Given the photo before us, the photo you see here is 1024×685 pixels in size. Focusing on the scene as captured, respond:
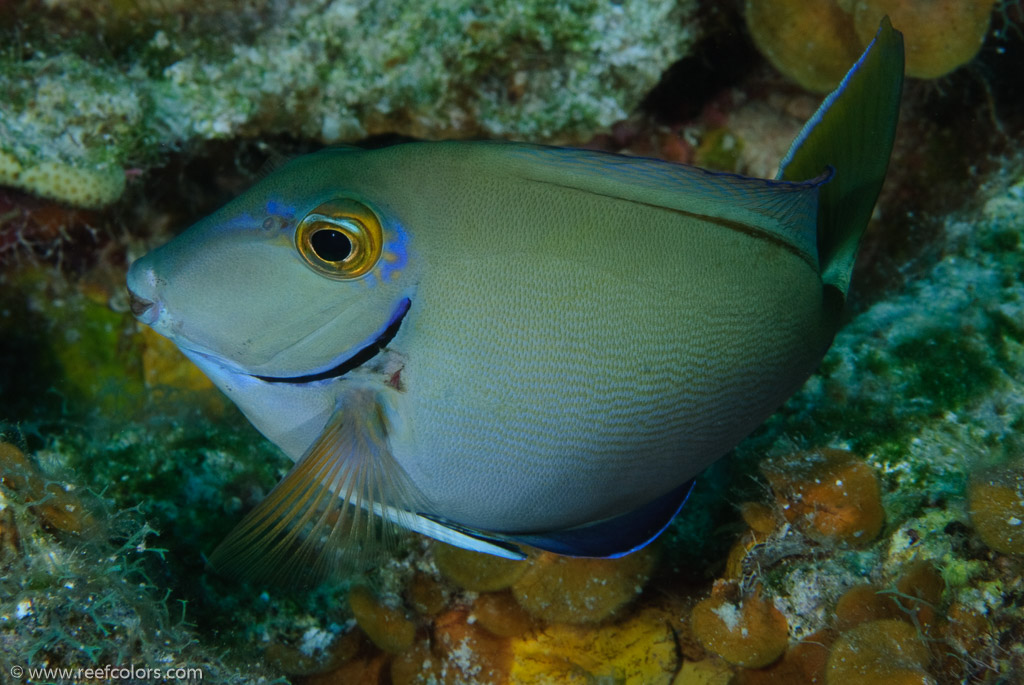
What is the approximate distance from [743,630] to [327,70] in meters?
3.19

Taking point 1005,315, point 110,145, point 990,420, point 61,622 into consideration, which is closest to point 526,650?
point 61,622

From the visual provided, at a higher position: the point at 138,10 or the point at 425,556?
the point at 138,10

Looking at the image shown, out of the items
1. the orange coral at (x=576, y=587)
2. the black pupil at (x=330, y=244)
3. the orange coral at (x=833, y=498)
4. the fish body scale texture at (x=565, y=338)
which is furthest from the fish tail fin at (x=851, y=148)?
the black pupil at (x=330, y=244)

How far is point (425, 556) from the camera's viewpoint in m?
2.69

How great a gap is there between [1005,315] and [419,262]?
2.93 meters

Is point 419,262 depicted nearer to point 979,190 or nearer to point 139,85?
point 139,85

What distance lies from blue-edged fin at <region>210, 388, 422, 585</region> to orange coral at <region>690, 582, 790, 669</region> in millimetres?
1173

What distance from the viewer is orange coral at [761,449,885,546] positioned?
2.28m

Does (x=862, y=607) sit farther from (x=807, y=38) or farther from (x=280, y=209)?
(x=807, y=38)

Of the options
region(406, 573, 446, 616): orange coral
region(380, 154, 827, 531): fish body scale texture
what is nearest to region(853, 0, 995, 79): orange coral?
region(380, 154, 827, 531): fish body scale texture

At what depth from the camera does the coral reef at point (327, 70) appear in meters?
3.12

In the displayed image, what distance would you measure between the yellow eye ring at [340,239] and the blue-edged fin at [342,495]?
12.8 inches

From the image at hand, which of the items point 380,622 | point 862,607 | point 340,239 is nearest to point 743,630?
point 862,607

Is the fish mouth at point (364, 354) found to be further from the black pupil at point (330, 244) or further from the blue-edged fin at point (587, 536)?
the blue-edged fin at point (587, 536)
